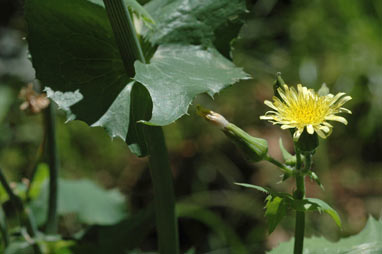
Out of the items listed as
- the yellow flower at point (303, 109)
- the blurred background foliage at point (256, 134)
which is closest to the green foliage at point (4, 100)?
the blurred background foliage at point (256, 134)

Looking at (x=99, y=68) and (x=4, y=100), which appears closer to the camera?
(x=99, y=68)

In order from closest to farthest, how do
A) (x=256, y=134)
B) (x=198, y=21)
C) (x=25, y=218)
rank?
1. (x=198, y=21)
2. (x=25, y=218)
3. (x=256, y=134)

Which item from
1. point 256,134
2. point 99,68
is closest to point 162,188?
point 99,68

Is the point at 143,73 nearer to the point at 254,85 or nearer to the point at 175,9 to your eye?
the point at 175,9

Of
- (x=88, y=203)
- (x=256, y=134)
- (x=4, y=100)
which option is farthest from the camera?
(x=256, y=134)

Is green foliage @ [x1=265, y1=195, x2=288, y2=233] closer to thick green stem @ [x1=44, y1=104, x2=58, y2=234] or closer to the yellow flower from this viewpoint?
the yellow flower

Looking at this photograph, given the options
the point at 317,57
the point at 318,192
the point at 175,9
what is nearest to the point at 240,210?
the point at 318,192

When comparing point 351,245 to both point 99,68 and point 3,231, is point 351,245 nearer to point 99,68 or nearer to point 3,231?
point 99,68

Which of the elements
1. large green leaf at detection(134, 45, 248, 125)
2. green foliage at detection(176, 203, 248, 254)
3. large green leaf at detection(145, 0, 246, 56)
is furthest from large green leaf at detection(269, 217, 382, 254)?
green foliage at detection(176, 203, 248, 254)
